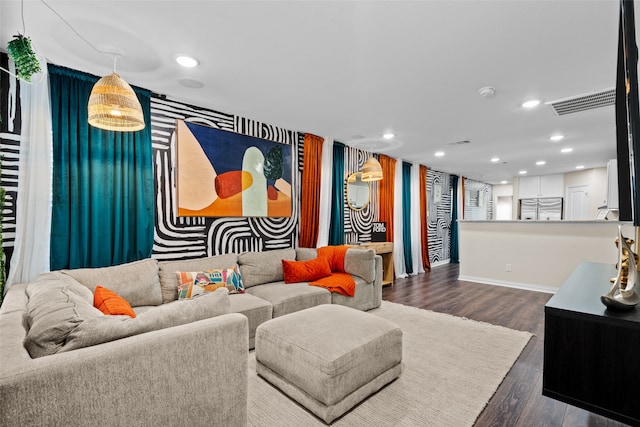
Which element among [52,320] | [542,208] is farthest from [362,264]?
[542,208]

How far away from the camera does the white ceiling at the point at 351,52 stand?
1695 mm

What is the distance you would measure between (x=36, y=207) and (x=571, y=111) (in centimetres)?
522

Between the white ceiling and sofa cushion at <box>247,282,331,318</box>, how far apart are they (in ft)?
6.59

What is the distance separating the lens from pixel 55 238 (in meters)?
2.28

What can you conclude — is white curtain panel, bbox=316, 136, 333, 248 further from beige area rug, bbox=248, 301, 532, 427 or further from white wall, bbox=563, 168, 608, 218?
white wall, bbox=563, 168, 608, 218

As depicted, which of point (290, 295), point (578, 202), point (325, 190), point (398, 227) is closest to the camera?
point (290, 295)

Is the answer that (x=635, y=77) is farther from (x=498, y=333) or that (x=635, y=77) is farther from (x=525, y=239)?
(x=525, y=239)

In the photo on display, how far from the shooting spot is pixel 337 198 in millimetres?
4680

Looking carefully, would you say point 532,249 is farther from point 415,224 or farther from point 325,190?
point 325,190

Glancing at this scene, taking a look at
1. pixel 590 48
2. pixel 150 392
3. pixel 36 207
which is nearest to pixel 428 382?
pixel 150 392

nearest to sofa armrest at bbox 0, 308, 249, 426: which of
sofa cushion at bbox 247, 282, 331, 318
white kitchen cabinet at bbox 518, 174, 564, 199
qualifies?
sofa cushion at bbox 247, 282, 331, 318

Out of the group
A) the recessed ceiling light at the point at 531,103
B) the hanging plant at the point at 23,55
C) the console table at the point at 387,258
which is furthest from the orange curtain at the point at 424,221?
the hanging plant at the point at 23,55

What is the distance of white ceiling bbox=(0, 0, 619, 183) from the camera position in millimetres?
1695

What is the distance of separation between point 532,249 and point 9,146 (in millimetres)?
6592
